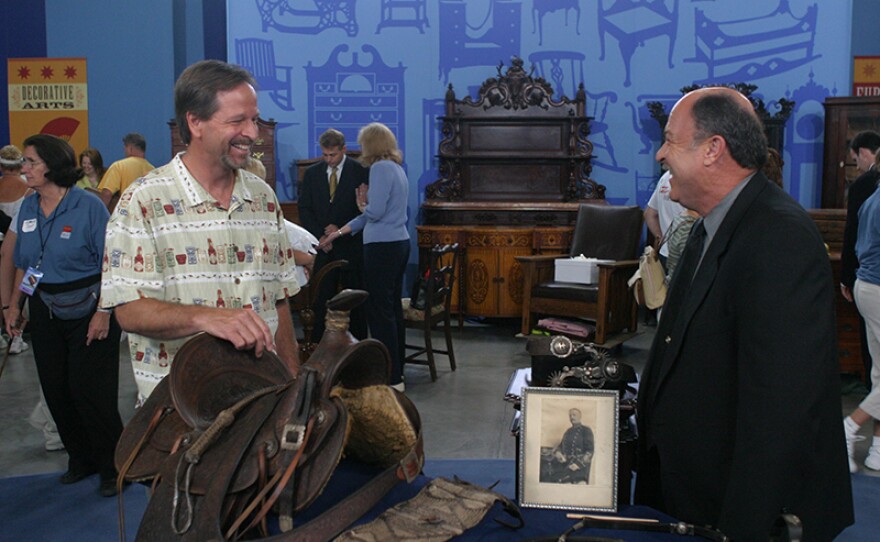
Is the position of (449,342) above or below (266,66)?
below

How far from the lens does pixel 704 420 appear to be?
1777 millimetres

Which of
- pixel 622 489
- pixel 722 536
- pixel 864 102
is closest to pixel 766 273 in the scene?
pixel 722 536

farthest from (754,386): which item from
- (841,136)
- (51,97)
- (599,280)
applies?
(51,97)

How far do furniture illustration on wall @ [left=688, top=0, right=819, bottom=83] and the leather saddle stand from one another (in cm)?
815

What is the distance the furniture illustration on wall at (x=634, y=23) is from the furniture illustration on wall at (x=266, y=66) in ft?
11.0

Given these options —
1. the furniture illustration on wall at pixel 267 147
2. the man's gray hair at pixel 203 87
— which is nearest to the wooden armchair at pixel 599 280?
the furniture illustration on wall at pixel 267 147

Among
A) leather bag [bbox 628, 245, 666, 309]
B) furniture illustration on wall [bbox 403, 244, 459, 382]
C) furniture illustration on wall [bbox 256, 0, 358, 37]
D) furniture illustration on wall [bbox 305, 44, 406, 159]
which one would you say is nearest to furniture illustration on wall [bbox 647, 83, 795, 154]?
furniture illustration on wall [bbox 305, 44, 406, 159]

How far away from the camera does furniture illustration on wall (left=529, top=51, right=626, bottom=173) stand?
905 centimetres

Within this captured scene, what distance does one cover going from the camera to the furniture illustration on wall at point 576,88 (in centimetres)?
905

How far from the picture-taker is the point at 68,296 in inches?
153

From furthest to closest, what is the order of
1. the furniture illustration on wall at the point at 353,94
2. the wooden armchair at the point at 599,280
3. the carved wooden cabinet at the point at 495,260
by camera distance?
the furniture illustration on wall at the point at 353,94 → the carved wooden cabinet at the point at 495,260 → the wooden armchair at the point at 599,280

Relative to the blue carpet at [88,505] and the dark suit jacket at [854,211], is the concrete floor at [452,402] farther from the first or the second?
the dark suit jacket at [854,211]

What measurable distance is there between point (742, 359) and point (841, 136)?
7651mm

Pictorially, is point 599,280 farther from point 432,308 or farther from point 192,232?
point 192,232
